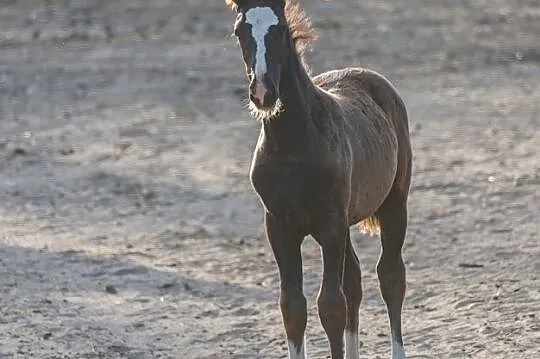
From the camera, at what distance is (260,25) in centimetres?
549

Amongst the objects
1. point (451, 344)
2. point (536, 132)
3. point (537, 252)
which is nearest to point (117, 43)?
point (536, 132)

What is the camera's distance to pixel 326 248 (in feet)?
19.1

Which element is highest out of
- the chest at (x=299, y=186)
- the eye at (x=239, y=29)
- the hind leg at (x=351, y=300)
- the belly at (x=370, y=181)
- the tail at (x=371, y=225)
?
the eye at (x=239, y=29)

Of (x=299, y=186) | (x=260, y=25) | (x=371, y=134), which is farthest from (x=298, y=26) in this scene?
(x=371, y=134)

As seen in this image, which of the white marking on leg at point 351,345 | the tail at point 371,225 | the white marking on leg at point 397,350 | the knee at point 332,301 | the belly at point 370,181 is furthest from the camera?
the tail at point 371,225

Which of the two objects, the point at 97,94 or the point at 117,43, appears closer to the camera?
the point at 97,94

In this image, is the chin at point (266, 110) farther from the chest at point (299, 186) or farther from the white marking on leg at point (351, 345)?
the white marking on leg at point (351, 345)

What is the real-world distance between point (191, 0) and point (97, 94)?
832 centimetres

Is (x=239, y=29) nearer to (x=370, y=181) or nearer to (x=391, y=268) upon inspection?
(x=370, y=181)

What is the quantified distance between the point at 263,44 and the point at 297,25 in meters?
0.38

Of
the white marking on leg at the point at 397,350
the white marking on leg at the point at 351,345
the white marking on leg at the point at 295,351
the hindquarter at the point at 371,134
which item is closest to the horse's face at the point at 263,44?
the hindquarter at the point at 371,134

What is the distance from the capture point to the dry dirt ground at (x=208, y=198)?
7410mm

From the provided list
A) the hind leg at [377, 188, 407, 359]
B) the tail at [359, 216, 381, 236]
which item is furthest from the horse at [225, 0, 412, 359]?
the tail at [359, 216, 381, 236]

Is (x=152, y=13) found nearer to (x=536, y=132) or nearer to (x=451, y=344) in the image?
(x=536, y=132)
